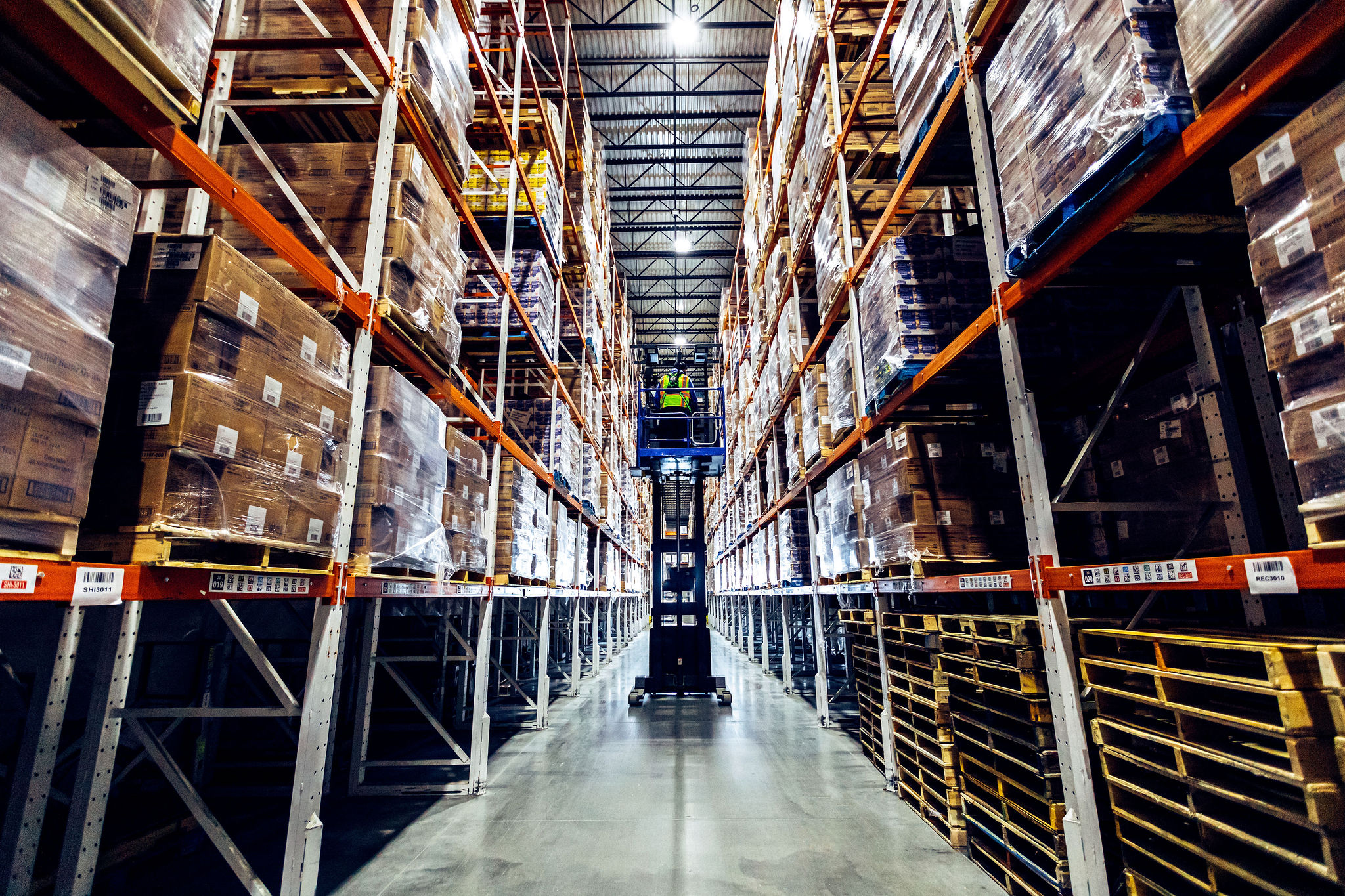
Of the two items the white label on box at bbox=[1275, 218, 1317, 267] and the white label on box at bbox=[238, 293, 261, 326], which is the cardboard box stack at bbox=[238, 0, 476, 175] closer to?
the white label on box at bbox=[238, 293, 261, 326]

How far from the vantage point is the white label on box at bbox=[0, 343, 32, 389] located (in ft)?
5.15

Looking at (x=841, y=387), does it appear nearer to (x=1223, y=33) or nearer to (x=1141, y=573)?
(x=1141, y=573)

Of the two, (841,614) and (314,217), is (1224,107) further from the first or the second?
(841,614)

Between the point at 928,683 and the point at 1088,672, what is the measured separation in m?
1.67

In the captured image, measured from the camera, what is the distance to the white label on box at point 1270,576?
1.77 meters

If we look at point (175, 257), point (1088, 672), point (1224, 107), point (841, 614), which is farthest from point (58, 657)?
point (841, 614)

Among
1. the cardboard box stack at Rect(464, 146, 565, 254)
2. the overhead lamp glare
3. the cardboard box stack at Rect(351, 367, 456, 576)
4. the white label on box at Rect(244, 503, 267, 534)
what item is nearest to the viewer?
the white label on box at Rect(244, 503, 267, 534)

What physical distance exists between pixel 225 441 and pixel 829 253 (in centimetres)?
521

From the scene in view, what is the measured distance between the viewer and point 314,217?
352 cm

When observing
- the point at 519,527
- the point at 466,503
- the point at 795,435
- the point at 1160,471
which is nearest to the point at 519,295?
the point at 519,527

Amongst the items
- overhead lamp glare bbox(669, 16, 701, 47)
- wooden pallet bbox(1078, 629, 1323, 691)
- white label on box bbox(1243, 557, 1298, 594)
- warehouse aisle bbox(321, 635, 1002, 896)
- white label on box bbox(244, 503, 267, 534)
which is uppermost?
overhead lamp glare bbox(669, 16, 701, 47)

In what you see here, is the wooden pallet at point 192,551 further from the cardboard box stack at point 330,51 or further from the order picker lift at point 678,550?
the order picker lift at point 678,550

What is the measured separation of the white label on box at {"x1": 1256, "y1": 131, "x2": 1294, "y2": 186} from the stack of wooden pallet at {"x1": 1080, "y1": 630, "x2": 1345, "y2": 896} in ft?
4.57

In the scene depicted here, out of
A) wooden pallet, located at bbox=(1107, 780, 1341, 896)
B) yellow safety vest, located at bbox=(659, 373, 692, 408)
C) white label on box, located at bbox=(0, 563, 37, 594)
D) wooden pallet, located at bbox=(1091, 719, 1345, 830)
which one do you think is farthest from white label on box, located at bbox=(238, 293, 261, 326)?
yellow safety vest, located at bbox=(659, 373, 692, 408)
